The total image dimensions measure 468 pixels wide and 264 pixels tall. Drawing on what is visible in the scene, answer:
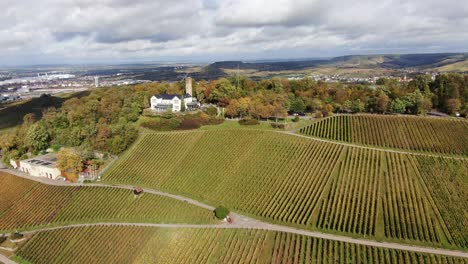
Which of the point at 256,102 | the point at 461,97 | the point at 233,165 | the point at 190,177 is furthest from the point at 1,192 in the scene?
the point at 461,97

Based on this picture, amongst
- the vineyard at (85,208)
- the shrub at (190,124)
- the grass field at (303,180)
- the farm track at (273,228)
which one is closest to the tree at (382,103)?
the grass field at (303,180)

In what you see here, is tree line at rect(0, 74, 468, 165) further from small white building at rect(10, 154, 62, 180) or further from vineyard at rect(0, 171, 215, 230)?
vineyard at rect(0, 171, 215, 230)

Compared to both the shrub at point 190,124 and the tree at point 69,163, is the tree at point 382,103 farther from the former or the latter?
the tree at point 69,163

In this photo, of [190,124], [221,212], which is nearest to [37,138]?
[190,124]

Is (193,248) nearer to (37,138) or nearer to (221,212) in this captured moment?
(221,212)

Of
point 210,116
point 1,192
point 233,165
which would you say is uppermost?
point 210,116

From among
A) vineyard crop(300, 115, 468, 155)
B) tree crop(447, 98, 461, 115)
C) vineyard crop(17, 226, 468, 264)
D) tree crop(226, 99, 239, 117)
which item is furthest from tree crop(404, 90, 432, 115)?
vineyard crop(17, 226, 468, 264)

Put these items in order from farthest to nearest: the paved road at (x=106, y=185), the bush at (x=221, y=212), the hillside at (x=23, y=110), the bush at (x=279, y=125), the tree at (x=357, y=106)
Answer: the hillside at (x=23, y=110) < the tree at (x=357, y=106) < the bush at (x=279, y=125) < the paved road at (x=106, y=185) < the bush at (x=221, y=212)

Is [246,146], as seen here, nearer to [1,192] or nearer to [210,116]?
[210,116]
